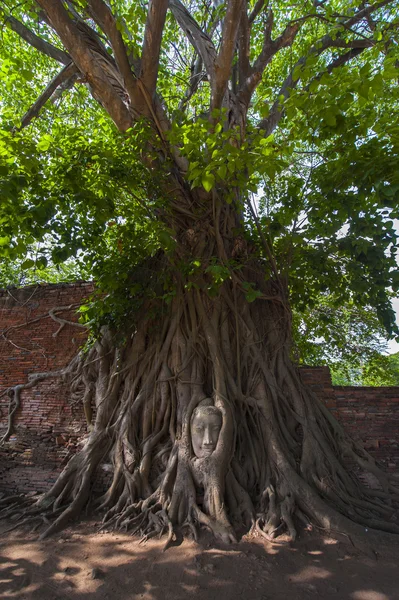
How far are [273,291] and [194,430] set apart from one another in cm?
212

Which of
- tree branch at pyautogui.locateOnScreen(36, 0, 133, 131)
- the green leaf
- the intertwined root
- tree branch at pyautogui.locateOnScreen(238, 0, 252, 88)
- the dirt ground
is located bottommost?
the dirt ground

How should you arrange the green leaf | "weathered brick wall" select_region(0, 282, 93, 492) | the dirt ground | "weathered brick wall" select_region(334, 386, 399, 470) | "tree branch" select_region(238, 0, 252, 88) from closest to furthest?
the dirt ground < the green leaf < "weathered brick wall" select_region(334, 386, 399, 470) < "weathered brick wall" select_region(0, 282, 93, 492) < "tree branch" select_region(238, 0, 252, 88)

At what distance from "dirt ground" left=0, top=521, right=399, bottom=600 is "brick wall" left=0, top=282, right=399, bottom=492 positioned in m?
1.23

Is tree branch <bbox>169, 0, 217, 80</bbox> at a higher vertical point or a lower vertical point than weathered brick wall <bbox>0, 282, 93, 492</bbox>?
higher

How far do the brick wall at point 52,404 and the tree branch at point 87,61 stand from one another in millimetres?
2710

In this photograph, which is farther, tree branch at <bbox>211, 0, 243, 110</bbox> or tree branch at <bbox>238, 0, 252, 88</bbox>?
tree branch at <bbox>238, 0, 252, 88</bbox>

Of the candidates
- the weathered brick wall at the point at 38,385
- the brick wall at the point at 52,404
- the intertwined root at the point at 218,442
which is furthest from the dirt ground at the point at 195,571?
the weathered brick wall at the point at 38,385

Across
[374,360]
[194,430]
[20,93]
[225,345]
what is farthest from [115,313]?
[374,360]

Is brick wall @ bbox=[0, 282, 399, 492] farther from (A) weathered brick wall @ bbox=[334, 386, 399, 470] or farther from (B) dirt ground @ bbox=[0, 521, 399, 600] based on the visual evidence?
(B) dirt ground @ bbox=[0, 521, 399, 600]

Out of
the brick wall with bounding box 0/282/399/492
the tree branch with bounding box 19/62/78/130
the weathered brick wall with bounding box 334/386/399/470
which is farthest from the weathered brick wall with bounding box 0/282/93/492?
the weathered brick wall with bounding box 334/386/399/470

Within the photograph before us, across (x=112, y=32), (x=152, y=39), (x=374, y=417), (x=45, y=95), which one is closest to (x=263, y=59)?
(x=152, y=39)

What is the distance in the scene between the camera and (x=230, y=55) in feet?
13.4

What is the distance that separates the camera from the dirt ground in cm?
258

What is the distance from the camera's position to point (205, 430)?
3.98m
